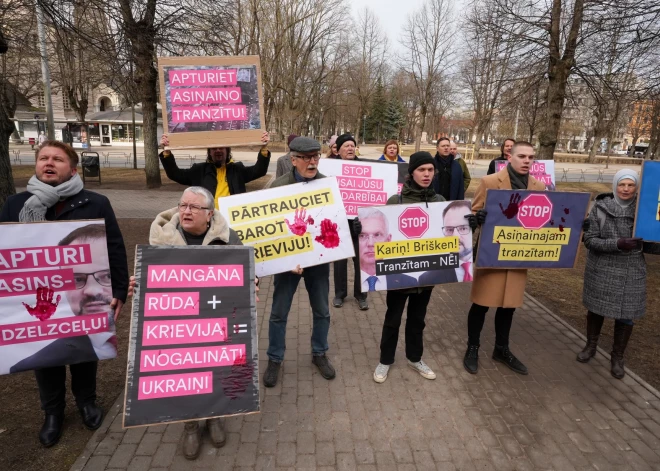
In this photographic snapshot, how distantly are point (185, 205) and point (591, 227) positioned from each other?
3759 mm

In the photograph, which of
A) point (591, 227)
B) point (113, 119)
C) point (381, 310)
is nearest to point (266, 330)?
point (381, 310)

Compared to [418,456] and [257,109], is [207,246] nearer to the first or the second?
[257,109]

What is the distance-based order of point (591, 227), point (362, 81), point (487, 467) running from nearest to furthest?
point (487, 467) < point (591, 227) < point (362, 81)

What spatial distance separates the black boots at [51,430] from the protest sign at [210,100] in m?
2.34

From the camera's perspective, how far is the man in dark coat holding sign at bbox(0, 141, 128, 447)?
109 inches

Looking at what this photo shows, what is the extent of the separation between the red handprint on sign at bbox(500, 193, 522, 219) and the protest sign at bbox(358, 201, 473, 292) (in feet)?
1.21

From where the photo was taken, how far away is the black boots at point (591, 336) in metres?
4.39

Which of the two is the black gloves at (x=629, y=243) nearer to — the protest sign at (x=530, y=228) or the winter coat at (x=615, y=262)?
the winter coat at (x=615, y=262)

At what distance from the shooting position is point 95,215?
2.96 metres

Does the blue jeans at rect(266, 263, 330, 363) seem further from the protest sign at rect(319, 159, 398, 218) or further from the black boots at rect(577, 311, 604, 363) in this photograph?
the black boots at rect(577, 311, 604, 363)

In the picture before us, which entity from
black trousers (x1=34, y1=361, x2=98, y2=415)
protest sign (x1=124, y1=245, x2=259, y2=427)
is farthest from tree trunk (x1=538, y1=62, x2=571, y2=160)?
black trousers (x1=34, y1=361, x2=98, y2=415)

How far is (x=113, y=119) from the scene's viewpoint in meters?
45.2

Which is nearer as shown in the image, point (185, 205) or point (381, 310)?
point (185, 205)

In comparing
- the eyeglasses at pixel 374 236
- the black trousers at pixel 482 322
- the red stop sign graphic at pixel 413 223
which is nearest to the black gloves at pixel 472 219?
the red stop sign graphic at pixel 413 223
